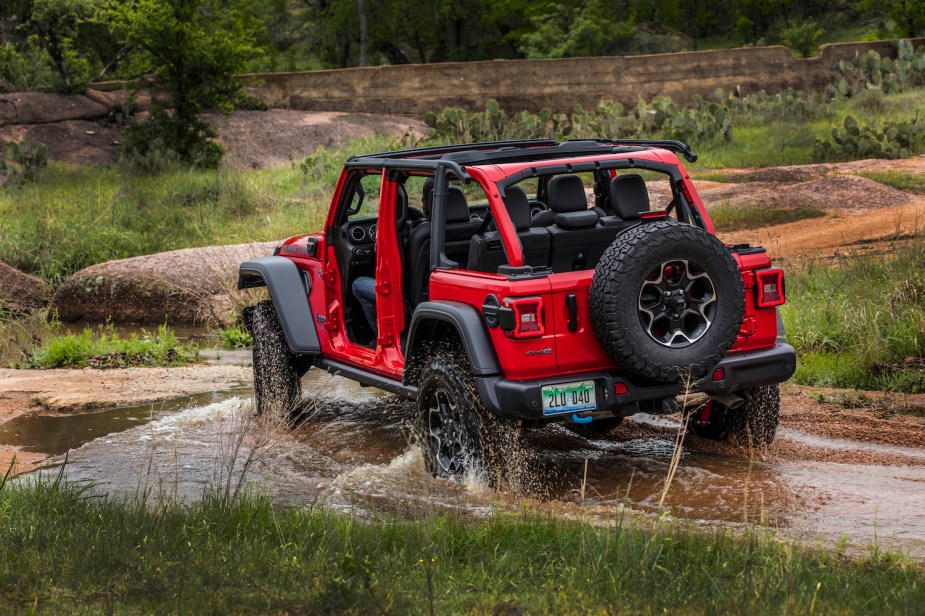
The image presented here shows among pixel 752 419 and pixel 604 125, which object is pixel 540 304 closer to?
pixel 752 419

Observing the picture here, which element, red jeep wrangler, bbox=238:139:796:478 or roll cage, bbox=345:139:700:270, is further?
roll cage, bbox=345:139:700:270

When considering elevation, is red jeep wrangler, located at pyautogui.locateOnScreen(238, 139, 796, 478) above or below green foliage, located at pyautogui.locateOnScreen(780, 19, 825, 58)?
below

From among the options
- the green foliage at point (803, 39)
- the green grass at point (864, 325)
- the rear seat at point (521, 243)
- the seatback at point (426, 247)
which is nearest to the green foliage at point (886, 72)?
the green foliage at point (803, 39)

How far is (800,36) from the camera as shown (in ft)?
130

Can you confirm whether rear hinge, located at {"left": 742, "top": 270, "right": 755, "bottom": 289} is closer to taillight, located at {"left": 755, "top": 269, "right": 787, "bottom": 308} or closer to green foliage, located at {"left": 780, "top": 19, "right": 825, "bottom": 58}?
taillight, located at {"left": 755, "top": 269, "right": 787, "bottom": 308}

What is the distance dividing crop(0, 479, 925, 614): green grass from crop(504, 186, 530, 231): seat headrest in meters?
1.79

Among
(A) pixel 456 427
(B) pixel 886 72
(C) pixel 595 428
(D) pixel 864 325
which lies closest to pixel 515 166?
(A) pixel 456 427

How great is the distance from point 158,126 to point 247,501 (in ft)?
63.2

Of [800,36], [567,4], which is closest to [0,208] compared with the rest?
[567,4]

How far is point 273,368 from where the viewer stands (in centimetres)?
842

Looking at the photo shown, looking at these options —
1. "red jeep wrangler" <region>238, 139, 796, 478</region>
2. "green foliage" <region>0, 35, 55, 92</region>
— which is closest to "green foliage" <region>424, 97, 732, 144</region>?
"green foliage" <region>0, 35, 55, 92</region>

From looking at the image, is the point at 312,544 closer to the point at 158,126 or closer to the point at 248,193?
the point at 248,193

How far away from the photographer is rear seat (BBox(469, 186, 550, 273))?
6480 millimetres

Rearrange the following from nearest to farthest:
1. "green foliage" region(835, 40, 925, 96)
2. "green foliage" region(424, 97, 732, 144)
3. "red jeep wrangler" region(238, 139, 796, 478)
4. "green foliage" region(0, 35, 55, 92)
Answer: "red jeep wrangler" region(238, 139, 796, 478)
"green foliage" region(424, 97, 732, 144)
"green foliage" region(0, 35, 55, 92)
"green foliage" region(835, 40, 925, 96)
